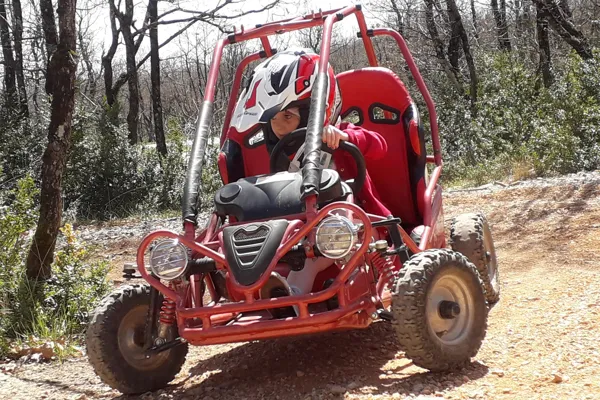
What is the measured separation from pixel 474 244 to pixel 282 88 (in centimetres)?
171

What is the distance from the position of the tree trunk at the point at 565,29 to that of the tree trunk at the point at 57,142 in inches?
383

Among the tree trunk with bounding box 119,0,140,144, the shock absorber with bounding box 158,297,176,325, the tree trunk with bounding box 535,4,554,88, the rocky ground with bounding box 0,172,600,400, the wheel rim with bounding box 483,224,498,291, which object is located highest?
the tree trunk with bounding box 119,0,140,144

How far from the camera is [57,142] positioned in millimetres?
5605

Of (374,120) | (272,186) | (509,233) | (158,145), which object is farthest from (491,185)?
(158,145)

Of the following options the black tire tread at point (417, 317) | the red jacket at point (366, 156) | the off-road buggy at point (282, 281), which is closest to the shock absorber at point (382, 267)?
the off-road buggy at point (282, 281)

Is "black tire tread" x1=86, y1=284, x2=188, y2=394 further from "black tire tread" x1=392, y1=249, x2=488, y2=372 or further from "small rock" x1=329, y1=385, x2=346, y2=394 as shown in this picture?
"black tire tread" x1=392, y1=249, x2=488, y2=372

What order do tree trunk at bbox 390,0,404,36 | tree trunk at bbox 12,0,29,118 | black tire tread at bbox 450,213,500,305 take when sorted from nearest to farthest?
1. black tire tread at bbox 450,213,500,305
2. tree trunk at bbox 12,0,29,118
3. tree trunk at bbox 390,0,404,36

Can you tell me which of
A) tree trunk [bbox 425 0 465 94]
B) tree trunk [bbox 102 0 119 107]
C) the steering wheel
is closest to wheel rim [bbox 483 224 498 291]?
the steering wheel

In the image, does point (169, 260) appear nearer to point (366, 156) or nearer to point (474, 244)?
point (366, 156)

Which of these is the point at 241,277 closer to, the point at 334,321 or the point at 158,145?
the point at 334,321

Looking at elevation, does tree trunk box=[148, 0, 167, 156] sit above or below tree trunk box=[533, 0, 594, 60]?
above

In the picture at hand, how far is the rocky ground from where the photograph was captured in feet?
10.1

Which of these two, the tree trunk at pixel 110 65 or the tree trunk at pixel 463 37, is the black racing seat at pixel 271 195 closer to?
the tree trunk at pixel 463 37

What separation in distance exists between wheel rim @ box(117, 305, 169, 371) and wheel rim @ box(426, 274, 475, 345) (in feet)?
4.57
